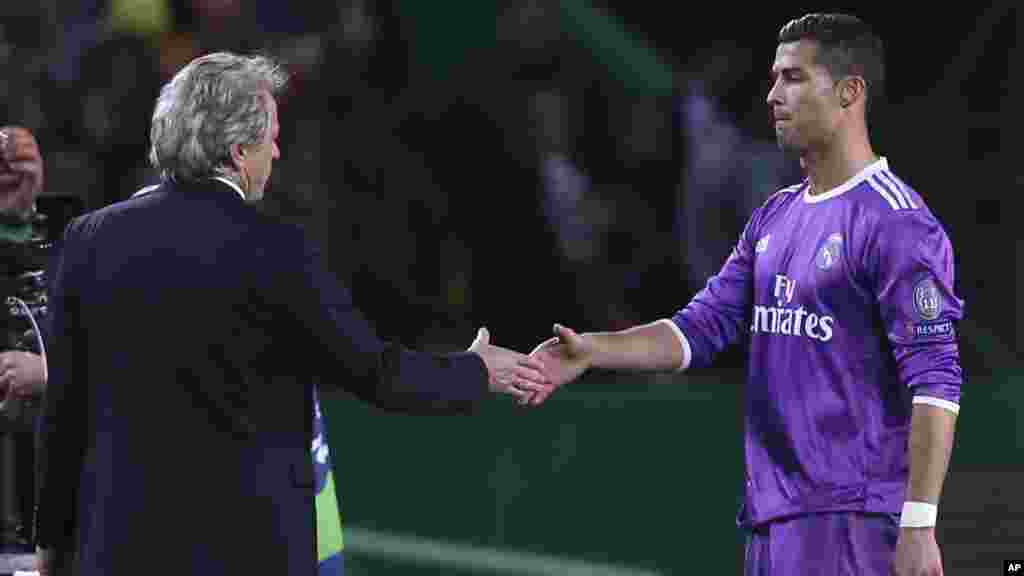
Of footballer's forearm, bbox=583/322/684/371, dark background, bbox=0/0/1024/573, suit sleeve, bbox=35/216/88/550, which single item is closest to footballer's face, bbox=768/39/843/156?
footballer's forearm, bbox=583/322/684/371

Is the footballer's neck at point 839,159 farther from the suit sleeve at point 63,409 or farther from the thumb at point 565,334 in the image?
the suit sleeve at point 63,409

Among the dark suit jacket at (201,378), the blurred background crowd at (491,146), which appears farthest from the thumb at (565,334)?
the blurred background crowd at (491,146)

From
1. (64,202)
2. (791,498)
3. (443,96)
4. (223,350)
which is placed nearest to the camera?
(223,350)

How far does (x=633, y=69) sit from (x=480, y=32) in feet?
2.52

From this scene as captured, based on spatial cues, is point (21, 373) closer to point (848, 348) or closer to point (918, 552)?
point (848, 348)

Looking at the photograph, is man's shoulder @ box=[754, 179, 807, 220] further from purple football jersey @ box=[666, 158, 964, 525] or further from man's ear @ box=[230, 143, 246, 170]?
man's ear @ box=[230, 143, 246, 170]

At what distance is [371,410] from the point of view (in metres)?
8.09

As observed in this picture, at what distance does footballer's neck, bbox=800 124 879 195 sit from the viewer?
504 cm

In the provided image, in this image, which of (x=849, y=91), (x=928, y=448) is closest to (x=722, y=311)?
(x=849, y=91)

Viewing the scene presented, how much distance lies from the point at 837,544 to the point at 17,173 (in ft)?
8.24

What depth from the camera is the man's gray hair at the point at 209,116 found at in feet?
14.1

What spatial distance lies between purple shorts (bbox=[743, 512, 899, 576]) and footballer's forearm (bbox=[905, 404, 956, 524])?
194mm

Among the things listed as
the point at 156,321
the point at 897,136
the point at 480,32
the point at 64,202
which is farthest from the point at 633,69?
the point at 156,321

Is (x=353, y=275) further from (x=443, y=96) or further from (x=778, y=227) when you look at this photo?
(x=778, y=227)
